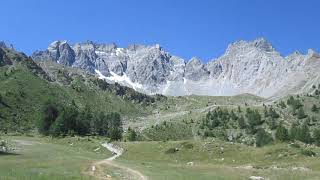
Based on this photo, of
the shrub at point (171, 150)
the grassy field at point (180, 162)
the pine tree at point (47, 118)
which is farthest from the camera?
the pine tree at point (47, 118)

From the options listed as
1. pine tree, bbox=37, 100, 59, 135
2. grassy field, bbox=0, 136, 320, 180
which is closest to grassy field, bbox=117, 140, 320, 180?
grassy field, bbox=0, 136, 320, 180

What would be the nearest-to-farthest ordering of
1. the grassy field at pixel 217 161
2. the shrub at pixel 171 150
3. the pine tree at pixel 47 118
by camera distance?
the grassy field at pixel 217 161, the shrub at pixel 171 150, the pine tree at pixel 47 118

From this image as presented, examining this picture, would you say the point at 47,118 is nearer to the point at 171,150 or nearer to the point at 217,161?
the point at 171,150

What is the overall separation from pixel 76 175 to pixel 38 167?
835cm

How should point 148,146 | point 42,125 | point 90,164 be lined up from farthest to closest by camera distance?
point 42,125 < point 148,146 < point 90,164

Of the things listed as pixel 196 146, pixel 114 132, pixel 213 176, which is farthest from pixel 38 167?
pixel 114 132

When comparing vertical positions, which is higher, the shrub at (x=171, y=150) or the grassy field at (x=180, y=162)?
the shrub at (x=171, y=150)

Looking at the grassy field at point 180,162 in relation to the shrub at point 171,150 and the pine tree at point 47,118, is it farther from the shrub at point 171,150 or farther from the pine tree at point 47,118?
the pine tree at point 47,118

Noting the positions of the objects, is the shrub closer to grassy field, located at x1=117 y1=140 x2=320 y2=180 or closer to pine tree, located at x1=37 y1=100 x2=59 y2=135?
grassy field, located at x1=117 y1=140 x2=320 y2=180

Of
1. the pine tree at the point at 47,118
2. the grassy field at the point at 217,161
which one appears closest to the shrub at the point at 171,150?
the grassy field at the point at 217,161

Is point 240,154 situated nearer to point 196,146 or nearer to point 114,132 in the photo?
point 196,146

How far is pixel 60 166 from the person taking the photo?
56031mm

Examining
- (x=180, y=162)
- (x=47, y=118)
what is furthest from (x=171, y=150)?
(x=47, y=118)

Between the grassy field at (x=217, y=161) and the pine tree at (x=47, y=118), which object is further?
the pine tree at (x=47, y=118)
